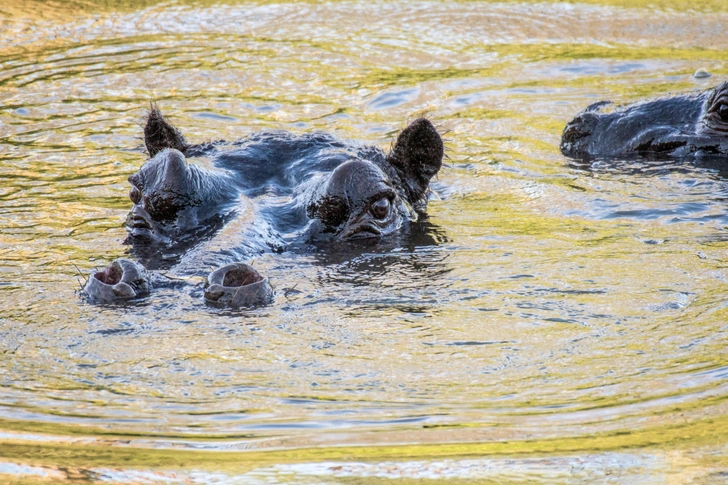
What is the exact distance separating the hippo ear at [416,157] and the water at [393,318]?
207mm

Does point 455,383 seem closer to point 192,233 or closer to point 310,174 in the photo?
point 192,233

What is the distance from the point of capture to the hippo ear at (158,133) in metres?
7.44

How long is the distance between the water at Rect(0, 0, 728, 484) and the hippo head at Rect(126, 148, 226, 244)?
0.22 metres

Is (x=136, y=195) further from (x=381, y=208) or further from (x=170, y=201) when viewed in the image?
(x=381, y=208)

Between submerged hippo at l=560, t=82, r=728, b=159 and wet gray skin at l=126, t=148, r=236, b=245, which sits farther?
submerged hippo at l=560, t=82, r=728, b=159

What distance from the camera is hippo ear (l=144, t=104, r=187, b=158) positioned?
7441 millimetres

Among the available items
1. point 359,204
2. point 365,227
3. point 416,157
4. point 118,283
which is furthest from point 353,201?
point 118,283

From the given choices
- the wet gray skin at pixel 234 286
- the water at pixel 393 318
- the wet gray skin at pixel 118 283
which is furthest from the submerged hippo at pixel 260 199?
the wet gray skin at pixel 234 286

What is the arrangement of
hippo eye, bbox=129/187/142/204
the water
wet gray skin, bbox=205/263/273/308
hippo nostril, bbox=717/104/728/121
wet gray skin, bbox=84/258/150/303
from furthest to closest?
hippo nostril, bbox=717/104/728/121 → hippo eye, bbox=129/187/142/204 → wet gray skin, bbox=84/258/150/303 → wet gray skin, bbox=205/263/273/308 → the water

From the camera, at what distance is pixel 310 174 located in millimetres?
6816

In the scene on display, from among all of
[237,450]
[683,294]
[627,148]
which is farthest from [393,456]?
[627,148]

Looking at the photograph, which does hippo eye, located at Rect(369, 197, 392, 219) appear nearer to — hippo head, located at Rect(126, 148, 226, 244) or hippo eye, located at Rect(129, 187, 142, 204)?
hippo head, located at Rect(126, 148, 226, 244)

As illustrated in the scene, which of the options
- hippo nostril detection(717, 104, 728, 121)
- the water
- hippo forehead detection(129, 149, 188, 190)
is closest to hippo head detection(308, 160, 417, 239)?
the water

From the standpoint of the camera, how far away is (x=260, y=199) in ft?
21.5
